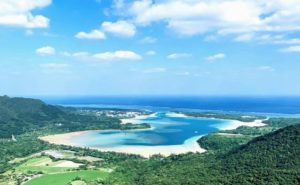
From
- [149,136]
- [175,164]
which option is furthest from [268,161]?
[149,136]

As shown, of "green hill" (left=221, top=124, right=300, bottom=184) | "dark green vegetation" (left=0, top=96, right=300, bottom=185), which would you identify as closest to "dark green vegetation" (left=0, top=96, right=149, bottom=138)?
"dark green vegetation" (left=0, top=96, right=300, bottom=185)

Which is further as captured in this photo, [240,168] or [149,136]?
[149,136]

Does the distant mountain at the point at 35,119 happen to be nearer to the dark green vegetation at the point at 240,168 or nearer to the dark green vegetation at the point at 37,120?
the dark green vegetation at the point at 37,120

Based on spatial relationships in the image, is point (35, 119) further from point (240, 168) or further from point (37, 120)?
point (240, 168)

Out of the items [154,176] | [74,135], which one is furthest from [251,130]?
[154,176]

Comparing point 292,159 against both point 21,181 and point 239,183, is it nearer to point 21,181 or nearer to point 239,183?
point 239,183

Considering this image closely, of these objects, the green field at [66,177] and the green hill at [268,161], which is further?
the green field at [66,177]

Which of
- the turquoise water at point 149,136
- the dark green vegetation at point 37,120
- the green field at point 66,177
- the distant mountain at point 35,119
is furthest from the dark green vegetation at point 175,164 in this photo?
the distant mountain at point 35,119

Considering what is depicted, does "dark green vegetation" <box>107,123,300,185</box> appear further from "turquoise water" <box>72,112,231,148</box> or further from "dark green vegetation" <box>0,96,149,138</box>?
"dark green vegetation" <box>0,96,149,138</box>
